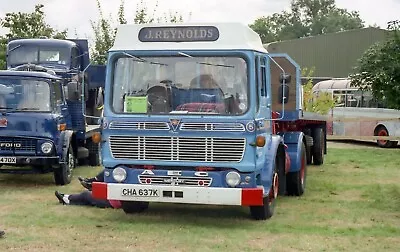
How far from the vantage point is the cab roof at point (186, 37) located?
967 centimetres

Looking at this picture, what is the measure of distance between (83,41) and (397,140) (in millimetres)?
11588

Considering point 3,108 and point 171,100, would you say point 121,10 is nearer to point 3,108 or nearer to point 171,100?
point 3,108

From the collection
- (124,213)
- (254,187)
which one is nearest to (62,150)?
(124,213)

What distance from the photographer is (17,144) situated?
44.2 ft

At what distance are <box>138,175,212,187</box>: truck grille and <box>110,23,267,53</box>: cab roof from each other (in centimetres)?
175

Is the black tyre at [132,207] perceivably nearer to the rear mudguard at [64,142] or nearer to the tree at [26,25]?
the rear mudguard at [64,142]

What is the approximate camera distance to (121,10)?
29344 millimetres

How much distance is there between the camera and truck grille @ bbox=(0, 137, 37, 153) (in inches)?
529

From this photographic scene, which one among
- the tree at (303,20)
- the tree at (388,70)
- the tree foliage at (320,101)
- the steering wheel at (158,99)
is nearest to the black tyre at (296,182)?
the steering wheel at (158,99)

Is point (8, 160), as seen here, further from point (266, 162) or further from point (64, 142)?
point (266, 162)

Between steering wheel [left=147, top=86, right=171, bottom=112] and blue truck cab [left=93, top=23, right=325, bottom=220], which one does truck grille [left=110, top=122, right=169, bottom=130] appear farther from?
steering wheel [left=147, top=86, right=171, bottom=112]

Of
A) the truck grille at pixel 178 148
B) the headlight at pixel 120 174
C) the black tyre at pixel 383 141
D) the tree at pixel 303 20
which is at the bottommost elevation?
the black tyre at pixel 383 141

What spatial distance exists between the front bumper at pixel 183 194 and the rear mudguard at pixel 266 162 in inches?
17.2

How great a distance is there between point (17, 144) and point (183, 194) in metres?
5.17
